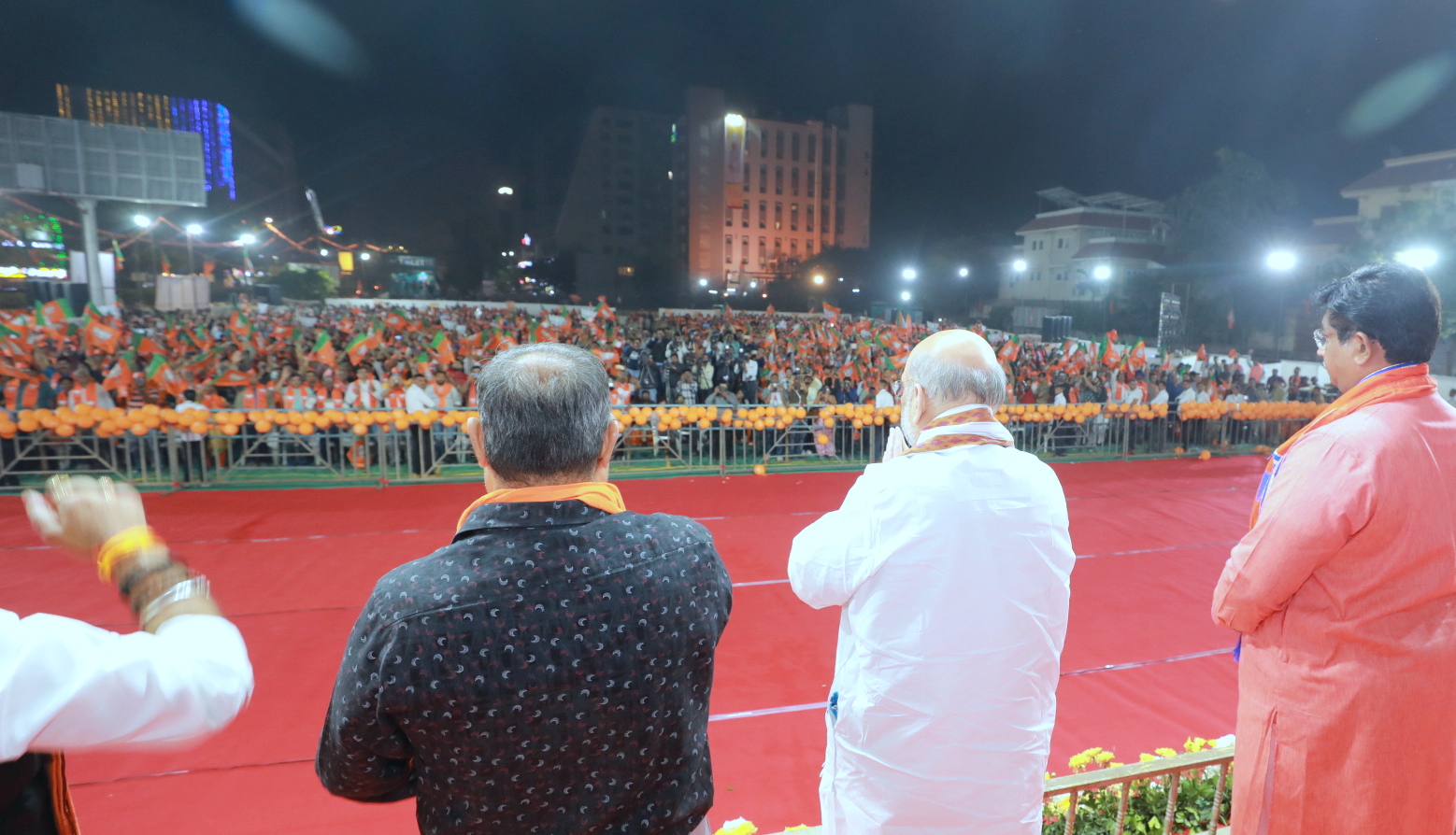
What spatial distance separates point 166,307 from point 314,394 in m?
28.1

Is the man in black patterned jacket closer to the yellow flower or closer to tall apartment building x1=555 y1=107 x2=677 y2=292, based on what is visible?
the yellow flower

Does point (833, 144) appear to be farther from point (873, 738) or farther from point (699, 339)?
point (873, 738)

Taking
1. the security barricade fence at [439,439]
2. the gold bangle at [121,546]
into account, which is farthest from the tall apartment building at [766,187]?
the gold bangle at [121,546]

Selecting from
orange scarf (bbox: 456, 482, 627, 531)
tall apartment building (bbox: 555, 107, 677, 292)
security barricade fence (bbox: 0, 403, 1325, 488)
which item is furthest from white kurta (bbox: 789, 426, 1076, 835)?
tall apartment building (bbox: 555, 107, 677, 292)

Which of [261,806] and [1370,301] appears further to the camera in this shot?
[261,806]

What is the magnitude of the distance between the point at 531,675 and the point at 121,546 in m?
0.68

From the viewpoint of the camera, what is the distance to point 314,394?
899cm

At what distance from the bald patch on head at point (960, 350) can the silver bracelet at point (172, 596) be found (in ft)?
4.88

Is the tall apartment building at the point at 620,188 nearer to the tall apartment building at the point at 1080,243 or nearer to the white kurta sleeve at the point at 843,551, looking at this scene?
the tall apartment building at the point at 1080,243

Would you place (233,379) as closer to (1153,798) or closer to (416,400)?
(416,400)

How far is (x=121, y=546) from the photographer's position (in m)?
1.12

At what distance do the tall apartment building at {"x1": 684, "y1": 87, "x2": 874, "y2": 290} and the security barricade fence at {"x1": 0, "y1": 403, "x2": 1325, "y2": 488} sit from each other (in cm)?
5920

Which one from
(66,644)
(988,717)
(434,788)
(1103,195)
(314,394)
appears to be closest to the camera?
(66,644)

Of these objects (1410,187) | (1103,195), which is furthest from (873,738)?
(1103,195)
